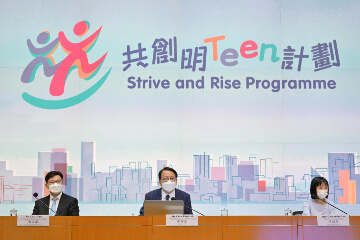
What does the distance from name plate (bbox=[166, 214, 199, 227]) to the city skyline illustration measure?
6.20 ft

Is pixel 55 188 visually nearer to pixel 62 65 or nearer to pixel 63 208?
pixel 63 208

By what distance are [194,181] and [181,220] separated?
192 cm

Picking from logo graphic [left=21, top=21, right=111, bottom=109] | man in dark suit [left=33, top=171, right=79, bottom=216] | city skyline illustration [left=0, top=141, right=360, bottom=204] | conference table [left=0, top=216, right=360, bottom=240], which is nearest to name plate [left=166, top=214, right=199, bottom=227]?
conference table [left=0, top=216, right=360, bottom=240]

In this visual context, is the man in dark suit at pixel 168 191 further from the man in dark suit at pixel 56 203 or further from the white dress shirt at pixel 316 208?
the white dress shirt at pixel 316 208

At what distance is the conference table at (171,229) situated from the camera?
3.74 m

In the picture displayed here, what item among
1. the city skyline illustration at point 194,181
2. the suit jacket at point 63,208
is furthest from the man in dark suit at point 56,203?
the city skyline illustration at point 194,181

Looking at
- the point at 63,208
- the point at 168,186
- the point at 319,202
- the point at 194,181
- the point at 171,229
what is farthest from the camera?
the point at 194,181

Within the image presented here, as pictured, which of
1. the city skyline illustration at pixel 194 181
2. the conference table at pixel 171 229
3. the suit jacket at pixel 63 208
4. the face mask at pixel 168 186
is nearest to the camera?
the conference table at pixel 171 229

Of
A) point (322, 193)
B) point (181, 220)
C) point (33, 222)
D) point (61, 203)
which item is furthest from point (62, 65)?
point (322, 193)

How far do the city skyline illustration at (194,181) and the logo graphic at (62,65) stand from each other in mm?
514

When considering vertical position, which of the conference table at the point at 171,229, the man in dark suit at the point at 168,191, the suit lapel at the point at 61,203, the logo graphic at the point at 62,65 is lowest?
the conference table at the point at 171,229

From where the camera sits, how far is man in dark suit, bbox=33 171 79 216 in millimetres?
4539

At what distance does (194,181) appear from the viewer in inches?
223

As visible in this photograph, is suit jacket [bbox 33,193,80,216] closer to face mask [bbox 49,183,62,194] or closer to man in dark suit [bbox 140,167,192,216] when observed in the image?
face mask [bbox 49,183,62,194]
